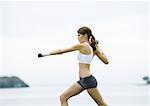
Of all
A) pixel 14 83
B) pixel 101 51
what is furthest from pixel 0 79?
pixel 101 51

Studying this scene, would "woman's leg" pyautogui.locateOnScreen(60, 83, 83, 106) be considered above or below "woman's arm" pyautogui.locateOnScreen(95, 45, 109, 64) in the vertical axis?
below

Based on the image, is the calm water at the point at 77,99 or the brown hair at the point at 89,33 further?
the calm water at the point at 77,99

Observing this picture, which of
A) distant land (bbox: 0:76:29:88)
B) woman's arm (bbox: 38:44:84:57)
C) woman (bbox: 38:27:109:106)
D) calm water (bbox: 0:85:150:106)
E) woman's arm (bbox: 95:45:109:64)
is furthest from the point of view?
distant land (bbox: 0:76:29:88)

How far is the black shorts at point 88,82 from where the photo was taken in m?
11.2

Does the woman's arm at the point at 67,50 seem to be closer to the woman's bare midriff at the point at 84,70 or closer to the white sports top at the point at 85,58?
the white sports top at the point at 85,58

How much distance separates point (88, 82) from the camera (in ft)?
36.9

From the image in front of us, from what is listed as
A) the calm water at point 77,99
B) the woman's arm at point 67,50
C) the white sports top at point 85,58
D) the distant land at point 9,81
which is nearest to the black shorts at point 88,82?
the white sports top at point 85,58

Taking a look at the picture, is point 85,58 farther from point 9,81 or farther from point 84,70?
point 9,81

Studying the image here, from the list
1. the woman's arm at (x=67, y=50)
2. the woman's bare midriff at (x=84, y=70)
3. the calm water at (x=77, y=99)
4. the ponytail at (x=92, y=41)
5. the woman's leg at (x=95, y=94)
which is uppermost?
the calm water at (x=77, y=99)

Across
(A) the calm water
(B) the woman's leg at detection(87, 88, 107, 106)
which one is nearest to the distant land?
(A) the calm water

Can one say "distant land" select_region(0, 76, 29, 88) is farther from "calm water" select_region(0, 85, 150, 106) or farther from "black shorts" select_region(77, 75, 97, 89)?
"black shorts" select_region(77, 75, 97, 89)

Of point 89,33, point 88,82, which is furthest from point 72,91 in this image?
point 89,33

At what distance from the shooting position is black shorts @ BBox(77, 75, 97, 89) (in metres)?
11.2

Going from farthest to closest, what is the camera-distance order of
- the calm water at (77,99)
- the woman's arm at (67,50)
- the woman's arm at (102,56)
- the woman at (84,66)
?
the calm water at (77,99) < the woman's arm at (102,56) < the woman at (84,66) < the woman's arm at (67,50)
